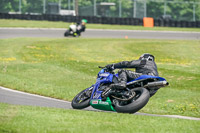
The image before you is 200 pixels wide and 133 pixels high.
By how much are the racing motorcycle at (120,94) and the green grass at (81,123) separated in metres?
Result: 0.33

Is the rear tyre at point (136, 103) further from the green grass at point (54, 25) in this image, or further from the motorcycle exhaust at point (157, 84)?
the green grass at point (54, 25)

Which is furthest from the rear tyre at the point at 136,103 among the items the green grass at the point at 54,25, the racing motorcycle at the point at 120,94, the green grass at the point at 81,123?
the green grass at the point at 54,25

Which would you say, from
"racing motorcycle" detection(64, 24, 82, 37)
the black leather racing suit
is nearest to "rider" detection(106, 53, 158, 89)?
the black leather racing suit

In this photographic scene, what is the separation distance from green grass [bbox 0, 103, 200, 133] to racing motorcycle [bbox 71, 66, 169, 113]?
0.33 meters

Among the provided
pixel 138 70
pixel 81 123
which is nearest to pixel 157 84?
pixel 138 70

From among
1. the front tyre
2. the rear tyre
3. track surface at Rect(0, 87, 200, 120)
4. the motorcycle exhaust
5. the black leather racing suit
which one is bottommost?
track surface at Rect(0, 87, 200, 120)

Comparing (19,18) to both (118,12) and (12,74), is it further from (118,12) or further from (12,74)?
(12,74)

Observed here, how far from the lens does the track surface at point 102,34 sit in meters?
32.3

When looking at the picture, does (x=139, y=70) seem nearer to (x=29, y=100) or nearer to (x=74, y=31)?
(x=29, y=100)

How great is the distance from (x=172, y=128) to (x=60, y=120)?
2075 millimetres

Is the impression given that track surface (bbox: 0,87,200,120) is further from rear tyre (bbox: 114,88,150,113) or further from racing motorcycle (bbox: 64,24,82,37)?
racing motorcycle (bbox: 64,24,82,37)

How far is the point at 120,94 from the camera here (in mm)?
8719

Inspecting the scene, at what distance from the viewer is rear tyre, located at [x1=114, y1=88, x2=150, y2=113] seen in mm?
8172

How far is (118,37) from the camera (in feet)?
112
